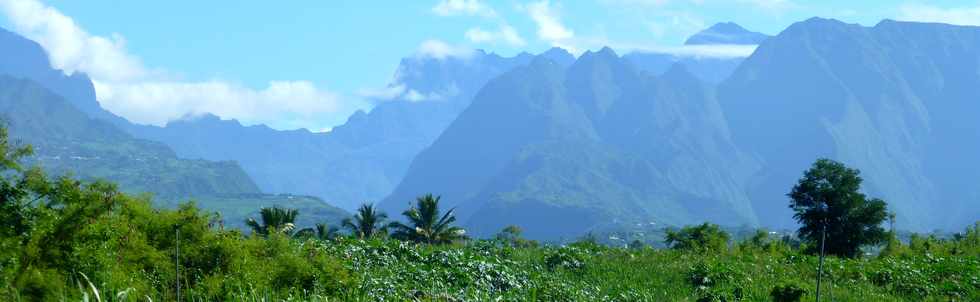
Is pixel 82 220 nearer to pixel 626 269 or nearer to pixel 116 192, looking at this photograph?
pixel 116 192

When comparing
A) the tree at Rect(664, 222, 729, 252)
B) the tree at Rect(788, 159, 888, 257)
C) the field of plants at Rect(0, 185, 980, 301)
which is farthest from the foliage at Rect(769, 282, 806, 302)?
the tree at Rect(788, 159, 888, 257)

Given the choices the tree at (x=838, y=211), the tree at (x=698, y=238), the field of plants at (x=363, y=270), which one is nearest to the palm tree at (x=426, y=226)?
the tree at (x=698, y=238)

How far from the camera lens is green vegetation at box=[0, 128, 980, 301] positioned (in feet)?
88.8

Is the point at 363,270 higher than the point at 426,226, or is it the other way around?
the point at 426,226

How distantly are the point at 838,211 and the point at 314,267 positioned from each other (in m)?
46.1

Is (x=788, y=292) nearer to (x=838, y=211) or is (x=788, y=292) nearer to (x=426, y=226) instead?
(x=838, y=211)

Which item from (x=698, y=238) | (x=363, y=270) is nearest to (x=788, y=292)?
(x=363, y=270)

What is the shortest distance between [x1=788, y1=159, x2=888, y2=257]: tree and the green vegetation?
883 inches

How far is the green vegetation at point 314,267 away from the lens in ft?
88.8

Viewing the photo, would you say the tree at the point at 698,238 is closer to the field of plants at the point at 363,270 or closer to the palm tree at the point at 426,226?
the palm tree at the point at 426,226

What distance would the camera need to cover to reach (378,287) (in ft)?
99.5

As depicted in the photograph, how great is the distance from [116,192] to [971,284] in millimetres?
30425

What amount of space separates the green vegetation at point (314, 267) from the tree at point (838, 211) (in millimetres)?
22420

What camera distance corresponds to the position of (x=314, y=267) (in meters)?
30.2
